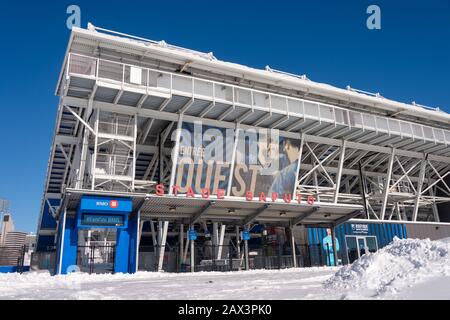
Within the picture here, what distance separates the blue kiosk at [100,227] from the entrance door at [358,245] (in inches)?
823

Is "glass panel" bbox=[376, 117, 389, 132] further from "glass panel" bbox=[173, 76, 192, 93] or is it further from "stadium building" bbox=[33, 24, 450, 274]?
"glass panel" bbox=[173, 76, 192, 93]

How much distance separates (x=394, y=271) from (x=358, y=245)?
94.6ft

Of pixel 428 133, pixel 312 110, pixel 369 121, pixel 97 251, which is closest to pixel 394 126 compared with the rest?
pixel 369 121

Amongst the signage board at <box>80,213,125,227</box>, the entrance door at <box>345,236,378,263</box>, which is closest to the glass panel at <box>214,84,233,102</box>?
the signage board at <box>80,213,125,227</box>

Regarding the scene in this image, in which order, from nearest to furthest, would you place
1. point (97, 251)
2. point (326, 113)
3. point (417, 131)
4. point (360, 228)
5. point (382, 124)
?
point (326, 113) < point (360, 228) < point (382, 124) < point (417, 131) < point (97, 251)

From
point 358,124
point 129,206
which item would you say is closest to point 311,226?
point 358,124

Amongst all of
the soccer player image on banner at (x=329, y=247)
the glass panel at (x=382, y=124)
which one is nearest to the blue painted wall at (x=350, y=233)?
the soccer player image on banner at (x=329, y=247)

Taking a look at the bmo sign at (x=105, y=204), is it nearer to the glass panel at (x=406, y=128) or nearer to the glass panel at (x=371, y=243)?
the glass panel at (x=371, y=243)

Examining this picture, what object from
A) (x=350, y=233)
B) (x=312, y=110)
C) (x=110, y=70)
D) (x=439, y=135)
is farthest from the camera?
(x=439, y=135)

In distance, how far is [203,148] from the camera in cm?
3159

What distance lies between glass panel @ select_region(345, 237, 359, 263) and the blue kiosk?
20904 mm

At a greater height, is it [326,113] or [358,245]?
[326,113]

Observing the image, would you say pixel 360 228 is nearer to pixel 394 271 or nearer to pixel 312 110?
pixel 312 110

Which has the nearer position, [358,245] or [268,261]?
[268,261]
